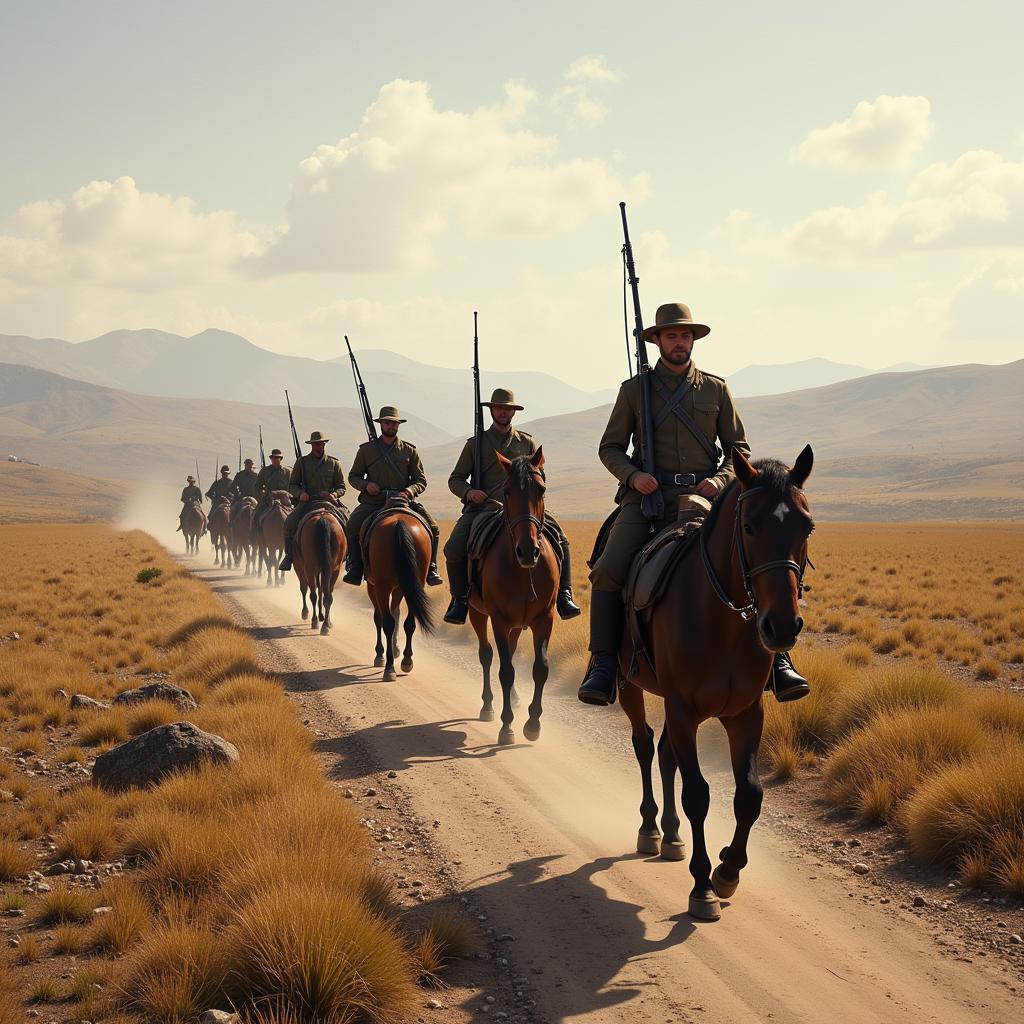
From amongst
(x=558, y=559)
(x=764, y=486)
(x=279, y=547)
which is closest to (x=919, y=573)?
(x=279, y=547)

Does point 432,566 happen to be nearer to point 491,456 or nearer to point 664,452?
point 491,456

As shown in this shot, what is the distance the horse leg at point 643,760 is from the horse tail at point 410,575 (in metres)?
5.90

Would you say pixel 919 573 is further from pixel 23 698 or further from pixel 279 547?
pixel 23 698

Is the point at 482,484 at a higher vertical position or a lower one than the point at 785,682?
higher

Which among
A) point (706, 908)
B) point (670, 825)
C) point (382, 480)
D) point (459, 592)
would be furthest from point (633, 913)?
point (382, 480)

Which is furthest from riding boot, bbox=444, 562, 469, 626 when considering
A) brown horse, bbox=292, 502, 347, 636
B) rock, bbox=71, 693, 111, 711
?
brown horse, bbox=292, 502, 347, 636

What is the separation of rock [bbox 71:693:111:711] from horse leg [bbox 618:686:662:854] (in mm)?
6895

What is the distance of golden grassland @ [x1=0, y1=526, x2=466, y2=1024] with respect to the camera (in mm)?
4551

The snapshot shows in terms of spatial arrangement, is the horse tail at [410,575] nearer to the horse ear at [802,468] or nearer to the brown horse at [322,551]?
the brown horse at [322,551]

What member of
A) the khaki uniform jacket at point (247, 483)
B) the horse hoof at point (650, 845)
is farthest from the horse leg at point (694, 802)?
the khaki uniform jacket at point (247, 483)

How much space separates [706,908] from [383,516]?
31.3 ft

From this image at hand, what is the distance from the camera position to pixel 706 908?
5.66 m

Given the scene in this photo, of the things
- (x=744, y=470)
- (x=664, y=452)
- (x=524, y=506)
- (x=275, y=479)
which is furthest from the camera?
(x=275, y=479)

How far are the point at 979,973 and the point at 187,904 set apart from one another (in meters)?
4.46
